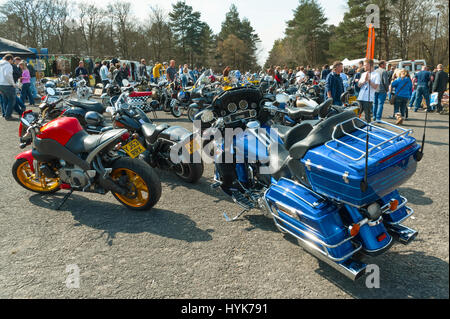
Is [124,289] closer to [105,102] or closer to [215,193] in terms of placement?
[215,193]

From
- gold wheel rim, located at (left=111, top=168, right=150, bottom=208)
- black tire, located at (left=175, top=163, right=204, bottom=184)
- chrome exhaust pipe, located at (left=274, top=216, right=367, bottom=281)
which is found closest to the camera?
chrome exhaust pipe, located at (left=274, top=216, right=367, bottom=281)

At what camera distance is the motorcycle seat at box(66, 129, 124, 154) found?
3.57 meters

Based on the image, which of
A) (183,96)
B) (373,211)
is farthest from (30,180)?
(183,96)

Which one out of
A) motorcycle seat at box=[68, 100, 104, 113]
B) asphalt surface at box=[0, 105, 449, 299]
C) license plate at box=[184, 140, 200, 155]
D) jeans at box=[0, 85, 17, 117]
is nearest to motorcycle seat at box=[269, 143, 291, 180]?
asphalt surface at box=[0, 105, 449, 299]

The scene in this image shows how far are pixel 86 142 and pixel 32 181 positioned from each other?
1.32 meters

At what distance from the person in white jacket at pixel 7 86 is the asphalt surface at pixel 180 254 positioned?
711 cm

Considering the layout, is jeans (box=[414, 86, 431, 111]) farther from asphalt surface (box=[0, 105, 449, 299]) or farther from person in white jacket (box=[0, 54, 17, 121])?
person in white jacket (box=[0, 54, 17, 121])

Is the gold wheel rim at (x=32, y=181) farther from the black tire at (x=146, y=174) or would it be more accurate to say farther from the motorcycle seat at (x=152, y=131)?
the motorcycle seat at (x=152, y=131)

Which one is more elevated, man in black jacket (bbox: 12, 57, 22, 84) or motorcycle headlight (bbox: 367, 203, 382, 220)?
man in black jacket (bbox: 12, 57, 22, 84)

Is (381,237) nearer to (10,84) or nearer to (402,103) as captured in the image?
(402,103)

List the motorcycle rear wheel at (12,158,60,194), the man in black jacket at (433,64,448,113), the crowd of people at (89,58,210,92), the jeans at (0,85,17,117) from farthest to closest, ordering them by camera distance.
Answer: the crowd of people at (89,58,210,92), the man in black jacket at (433,64,448,113), the jeans at (0,85,17,117), the motorcycle rear wheel at (12,158,60,194)

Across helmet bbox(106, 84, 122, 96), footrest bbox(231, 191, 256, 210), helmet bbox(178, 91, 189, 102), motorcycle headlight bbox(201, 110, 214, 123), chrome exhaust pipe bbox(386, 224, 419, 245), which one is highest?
helmet bbox(106, 84, 122, 96)

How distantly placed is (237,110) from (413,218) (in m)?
2.35

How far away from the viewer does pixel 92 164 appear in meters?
3.61
